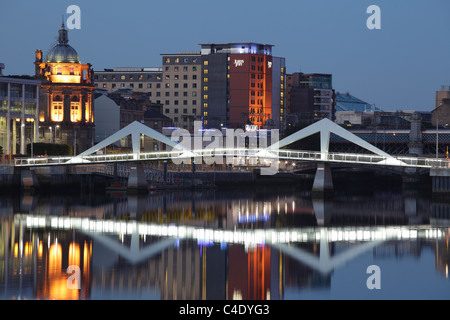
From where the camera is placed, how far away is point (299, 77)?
192m

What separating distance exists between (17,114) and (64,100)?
50.3 ft

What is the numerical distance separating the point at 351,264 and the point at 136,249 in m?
11.0

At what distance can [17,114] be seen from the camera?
9938 cm

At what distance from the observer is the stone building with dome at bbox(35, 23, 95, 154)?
113375mm

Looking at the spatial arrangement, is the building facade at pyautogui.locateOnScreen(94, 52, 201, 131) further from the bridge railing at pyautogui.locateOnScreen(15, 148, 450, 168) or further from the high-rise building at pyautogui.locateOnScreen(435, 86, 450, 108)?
the bridge railing at pyautogui.locateOnScreen(15, 148, 450, 168)

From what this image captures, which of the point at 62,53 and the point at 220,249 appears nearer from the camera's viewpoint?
the point at 220,249

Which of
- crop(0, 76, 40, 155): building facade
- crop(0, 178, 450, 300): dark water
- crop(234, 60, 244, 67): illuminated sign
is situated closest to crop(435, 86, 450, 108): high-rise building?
crop(234, 60, 244, 67): illuminated sign

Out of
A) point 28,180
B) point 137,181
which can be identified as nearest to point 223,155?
point 137,181

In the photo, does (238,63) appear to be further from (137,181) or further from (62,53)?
(137,181)

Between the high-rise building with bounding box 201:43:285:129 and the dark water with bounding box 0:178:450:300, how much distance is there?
93181mm

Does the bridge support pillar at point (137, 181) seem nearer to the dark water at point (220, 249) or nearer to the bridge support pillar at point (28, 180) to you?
the dark water at point (220, 249)

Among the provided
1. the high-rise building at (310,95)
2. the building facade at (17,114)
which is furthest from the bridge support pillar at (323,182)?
the high-rise building at (310,95)
